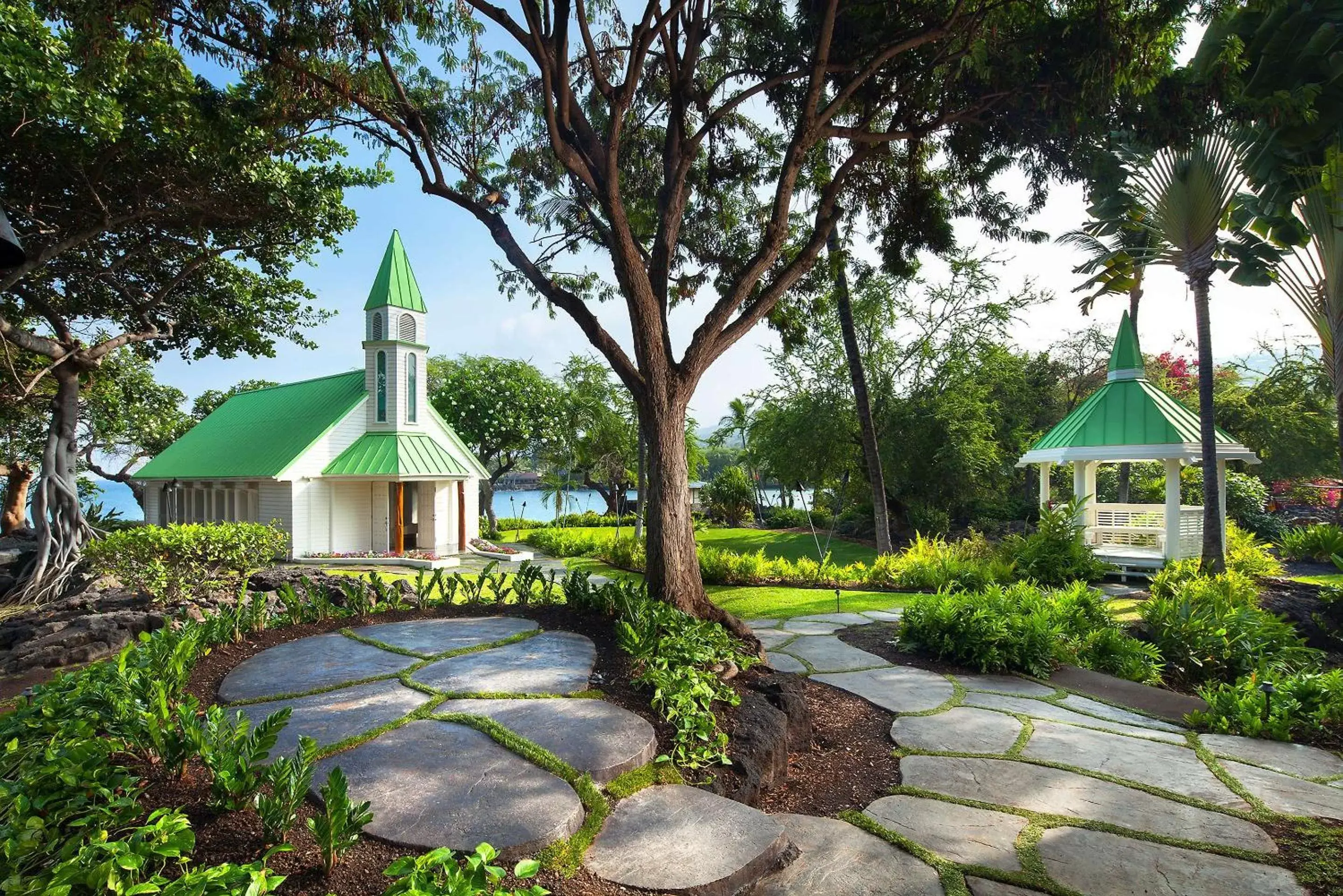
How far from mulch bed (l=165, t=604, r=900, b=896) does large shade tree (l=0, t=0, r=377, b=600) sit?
14.7 ft

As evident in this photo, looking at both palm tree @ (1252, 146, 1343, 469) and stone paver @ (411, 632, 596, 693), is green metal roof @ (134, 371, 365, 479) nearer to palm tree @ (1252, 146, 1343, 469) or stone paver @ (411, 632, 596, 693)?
stone paver @ (411, 632, 596, 693)

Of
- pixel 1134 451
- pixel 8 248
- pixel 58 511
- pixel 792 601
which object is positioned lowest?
pixel 792 601

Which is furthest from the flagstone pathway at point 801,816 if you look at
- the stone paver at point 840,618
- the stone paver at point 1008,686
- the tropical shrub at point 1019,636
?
the stone paver at point 840,618

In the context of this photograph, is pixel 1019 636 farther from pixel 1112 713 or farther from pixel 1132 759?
pixel 1132 759

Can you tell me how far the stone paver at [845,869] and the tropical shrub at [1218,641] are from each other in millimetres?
4855

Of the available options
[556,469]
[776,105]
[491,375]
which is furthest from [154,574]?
[556,469]

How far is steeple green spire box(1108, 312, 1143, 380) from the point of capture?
14258 mm

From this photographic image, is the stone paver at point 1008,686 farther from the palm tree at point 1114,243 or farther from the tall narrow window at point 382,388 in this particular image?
the tall narrow window at point 382,388

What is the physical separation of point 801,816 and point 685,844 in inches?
36.4

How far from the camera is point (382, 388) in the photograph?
20.9 m

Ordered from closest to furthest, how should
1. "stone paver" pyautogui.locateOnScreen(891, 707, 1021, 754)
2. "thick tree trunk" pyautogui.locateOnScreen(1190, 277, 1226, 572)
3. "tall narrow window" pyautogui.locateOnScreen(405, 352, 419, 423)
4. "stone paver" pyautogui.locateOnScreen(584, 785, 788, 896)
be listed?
"stone paver" pyautogui.locateOnScreen(584, 785, 788, 896)
"stone paver" pyautogui.locateOnScreen(891, 707, 1021, 754)
"thick tree trunk" pyautogui.locateOnScreen(1190, 277, 1226, 572)
"tall narrow window" pyautogui.locateOnScreen(405, 352, 419, 423)

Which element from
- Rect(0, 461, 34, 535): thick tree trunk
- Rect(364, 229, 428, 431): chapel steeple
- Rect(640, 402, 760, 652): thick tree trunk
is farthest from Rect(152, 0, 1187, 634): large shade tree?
Rect(0, 461, 34, 535): thick tree trunk

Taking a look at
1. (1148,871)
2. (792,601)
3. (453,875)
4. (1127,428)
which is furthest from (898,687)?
(1127,428)

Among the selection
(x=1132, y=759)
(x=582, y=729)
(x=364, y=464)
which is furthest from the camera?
(x=364, y=464)
